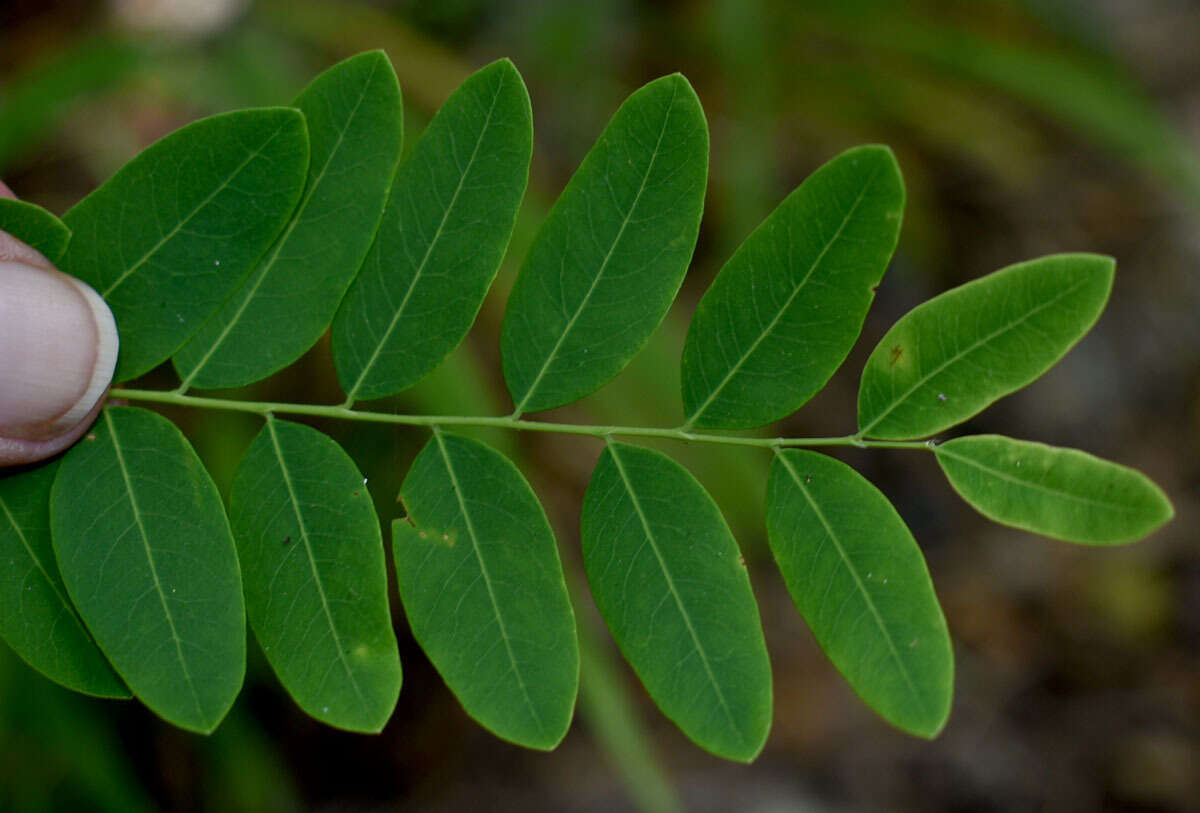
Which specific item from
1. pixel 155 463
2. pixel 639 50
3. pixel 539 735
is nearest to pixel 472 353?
pixel 639 50

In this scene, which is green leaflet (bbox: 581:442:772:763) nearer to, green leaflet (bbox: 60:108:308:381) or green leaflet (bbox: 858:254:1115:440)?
green leaflet (bbox: 858:254:1115:440)

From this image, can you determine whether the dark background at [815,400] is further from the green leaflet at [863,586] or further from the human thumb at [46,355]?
the green leaflet at [863,586]

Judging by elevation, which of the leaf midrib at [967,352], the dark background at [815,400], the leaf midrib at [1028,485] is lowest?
the dark background at [815,400]

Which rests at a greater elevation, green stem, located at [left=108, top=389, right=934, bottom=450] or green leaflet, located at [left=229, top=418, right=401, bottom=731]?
green stem, located at [left=108, top=389, right=934, bottom=450]

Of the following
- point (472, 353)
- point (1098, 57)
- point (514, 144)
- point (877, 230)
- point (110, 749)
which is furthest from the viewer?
point (1098, 57)

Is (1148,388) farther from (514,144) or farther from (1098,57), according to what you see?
(514,144)

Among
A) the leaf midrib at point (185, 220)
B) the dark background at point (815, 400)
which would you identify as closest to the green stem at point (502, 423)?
the leaf midrib at point (185, 220)

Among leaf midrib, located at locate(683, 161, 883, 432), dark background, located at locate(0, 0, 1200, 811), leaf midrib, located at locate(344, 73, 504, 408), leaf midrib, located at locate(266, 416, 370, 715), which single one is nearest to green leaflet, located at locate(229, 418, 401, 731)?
leaf midrib, located at locate(266, 416, 370, 715)
